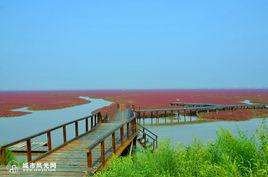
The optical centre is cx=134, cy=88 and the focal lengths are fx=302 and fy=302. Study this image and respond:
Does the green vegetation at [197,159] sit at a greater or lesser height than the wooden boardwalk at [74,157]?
greater

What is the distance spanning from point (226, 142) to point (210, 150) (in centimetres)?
60

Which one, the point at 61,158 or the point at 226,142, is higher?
the point at 226,142

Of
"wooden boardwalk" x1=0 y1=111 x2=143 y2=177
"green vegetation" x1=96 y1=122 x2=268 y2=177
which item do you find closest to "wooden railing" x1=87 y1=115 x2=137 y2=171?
"wooden boardwalk" x1=0 y1=111 x2=143 y2=177

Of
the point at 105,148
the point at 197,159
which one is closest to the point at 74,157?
the point at 105,148

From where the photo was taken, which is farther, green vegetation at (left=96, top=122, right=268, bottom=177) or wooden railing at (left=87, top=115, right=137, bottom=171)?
wooden railing at (left=87, top=115, right=137, bottom=171)

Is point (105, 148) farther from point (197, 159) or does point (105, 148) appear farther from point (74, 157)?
point (197, 159)

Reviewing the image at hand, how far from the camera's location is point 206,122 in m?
36.0

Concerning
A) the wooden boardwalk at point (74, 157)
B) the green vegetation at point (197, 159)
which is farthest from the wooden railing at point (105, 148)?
the green vegetation at point (197, 159)

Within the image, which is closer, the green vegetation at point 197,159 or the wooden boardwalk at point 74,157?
the green vegetation at point 197,159

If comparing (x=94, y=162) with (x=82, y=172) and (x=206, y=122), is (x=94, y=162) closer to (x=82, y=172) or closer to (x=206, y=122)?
(x=82, y=172)

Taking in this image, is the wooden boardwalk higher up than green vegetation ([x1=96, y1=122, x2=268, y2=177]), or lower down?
lower down

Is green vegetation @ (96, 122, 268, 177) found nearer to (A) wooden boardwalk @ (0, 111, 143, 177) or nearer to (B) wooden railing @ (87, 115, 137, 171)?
(B) wooden railing @ (87, 115, 137, 171)

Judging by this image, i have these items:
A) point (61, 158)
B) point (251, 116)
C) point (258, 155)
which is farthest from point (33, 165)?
point (251, 116)

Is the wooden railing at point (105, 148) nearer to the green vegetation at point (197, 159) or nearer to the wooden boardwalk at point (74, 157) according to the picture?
the wooden boardwalk at point (74, 157)
